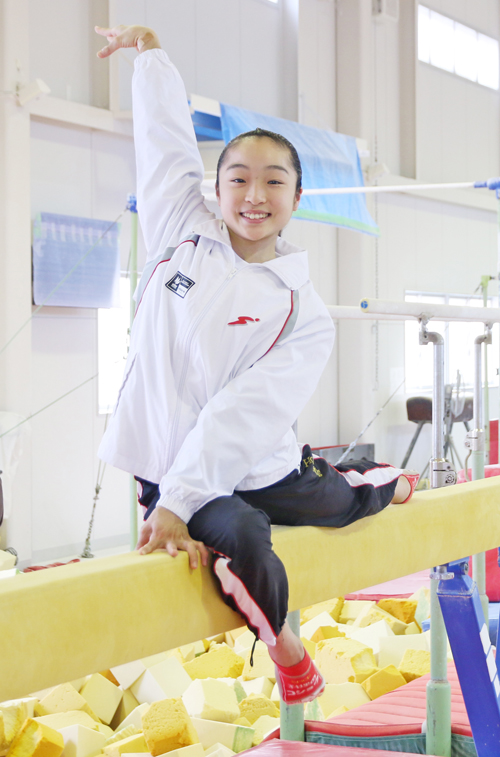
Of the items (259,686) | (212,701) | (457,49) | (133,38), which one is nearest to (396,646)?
(259,686)

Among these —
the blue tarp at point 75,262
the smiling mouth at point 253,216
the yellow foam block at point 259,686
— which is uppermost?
the blue tarp at point 75,262

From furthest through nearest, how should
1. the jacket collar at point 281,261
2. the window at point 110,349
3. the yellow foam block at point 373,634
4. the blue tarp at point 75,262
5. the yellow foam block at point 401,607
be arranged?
the window at point 110,349, the blue tarp at point 75,262, the yellow foam block at point 401,607, the yellow foam block at point 373,634, the jacket collar at point 281,261

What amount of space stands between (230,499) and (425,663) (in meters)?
1.69

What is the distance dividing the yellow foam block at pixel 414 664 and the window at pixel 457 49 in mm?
6142

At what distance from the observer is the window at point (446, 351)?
7.07 metres

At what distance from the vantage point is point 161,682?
7.72 ft

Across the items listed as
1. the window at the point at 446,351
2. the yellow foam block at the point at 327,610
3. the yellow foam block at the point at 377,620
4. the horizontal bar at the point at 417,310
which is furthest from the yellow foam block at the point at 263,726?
the window at the point at 446,351

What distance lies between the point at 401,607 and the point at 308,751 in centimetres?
165

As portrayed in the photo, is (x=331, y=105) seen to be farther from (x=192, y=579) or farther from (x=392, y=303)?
(x=192, y=579)

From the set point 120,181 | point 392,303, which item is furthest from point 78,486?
point 392,303

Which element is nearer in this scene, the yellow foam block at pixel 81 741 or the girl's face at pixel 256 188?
the girl's face at pixel 256 188

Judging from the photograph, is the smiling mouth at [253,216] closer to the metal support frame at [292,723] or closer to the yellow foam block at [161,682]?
the metal support frame at [292,723]

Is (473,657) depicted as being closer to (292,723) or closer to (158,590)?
(292,723)

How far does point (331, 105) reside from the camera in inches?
246
